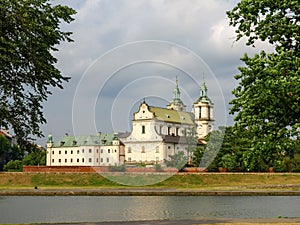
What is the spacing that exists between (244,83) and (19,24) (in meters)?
9.16

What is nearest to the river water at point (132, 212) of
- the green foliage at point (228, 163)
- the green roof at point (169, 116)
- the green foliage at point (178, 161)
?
the green foliage at point (228, 163)

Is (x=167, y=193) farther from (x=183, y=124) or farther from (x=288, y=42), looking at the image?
(x=183, y=124)

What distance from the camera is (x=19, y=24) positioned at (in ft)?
66.5

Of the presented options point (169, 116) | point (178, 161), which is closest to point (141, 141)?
point (169, 116)

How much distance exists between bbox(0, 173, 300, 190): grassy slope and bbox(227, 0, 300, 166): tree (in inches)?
2143

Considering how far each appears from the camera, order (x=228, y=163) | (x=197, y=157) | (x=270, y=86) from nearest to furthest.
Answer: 1. (x=270, y=86)
2. (x=228, y=163)
3. (x=197, y=157)

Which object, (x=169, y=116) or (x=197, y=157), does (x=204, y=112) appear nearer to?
A: (x=169, y=116)

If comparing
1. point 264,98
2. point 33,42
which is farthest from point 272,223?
point 33,42

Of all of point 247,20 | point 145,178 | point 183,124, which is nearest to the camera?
point 247,20

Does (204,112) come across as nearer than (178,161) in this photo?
No

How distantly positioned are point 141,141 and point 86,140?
57.4 feet

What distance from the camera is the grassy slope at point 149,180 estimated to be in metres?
78.7

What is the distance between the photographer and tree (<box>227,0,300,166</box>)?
20.0m

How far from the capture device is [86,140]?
6142 inches
